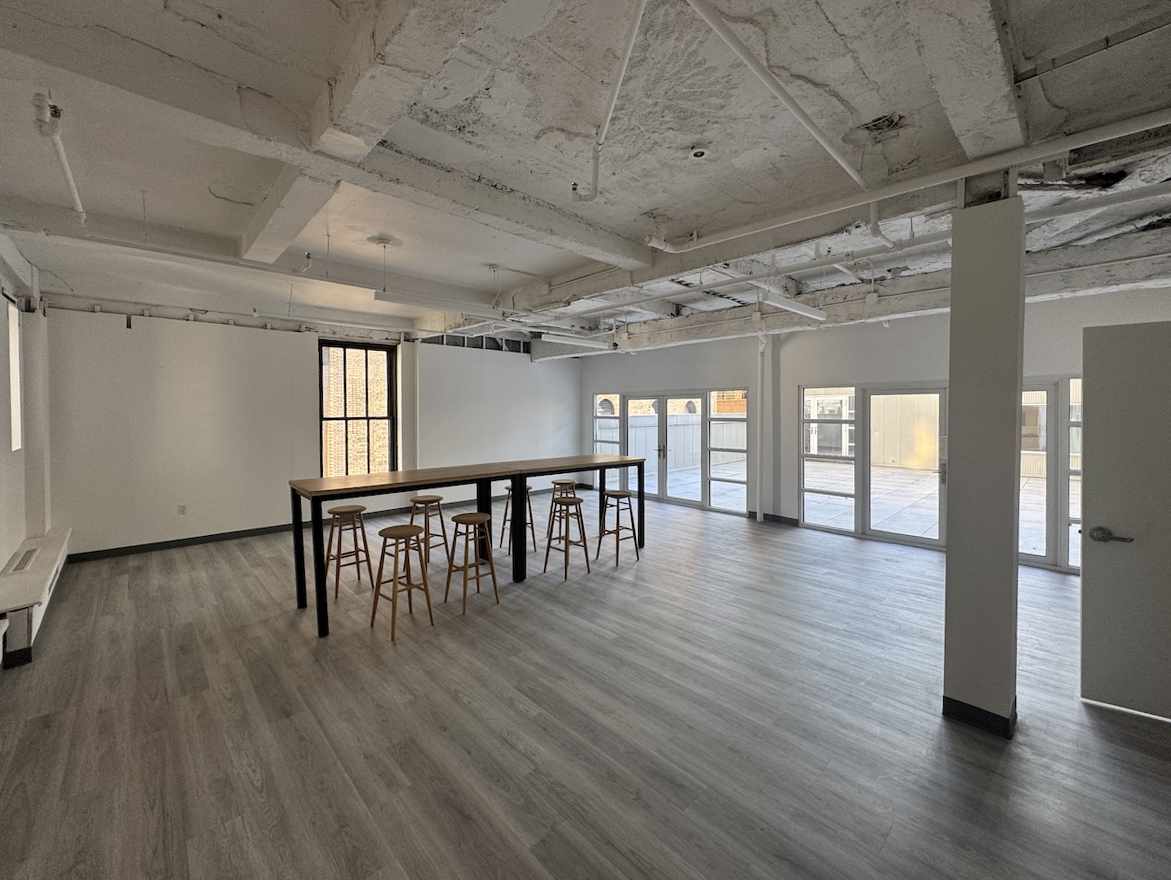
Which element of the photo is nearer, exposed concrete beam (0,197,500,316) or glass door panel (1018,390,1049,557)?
exposed concrete beam (0,197,500,316)

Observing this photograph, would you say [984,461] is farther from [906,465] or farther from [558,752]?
[906,465]

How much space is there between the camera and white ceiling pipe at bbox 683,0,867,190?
4.88 feet

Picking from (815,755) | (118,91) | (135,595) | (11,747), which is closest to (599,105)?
(118,91)

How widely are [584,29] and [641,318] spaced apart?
5.91m

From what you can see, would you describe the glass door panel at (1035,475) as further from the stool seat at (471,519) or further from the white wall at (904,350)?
the stool seat at (471,519)

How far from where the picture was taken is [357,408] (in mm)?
7426

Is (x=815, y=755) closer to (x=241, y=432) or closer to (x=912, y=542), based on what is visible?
(x=912, y=542)

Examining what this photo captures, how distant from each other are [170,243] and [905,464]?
7621mm

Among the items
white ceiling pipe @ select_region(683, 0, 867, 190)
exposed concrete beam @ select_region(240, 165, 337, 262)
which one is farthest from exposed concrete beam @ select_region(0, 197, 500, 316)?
white ceiling pipe @ select_region(683, 0, 867, 190)

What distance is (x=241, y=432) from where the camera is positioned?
6184 millimetres

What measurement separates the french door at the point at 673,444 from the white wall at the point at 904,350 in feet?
4.98

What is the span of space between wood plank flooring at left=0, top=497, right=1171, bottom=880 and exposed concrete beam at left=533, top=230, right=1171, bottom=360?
8.76ft

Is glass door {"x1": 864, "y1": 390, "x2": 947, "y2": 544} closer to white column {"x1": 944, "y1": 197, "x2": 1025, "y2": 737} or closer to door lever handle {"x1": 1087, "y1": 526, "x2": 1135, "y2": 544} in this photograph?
door lever handle {"x1": 1087, "y1": 526, "x2": 1135, "y2": 544}

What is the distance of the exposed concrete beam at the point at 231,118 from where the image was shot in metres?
1.69
